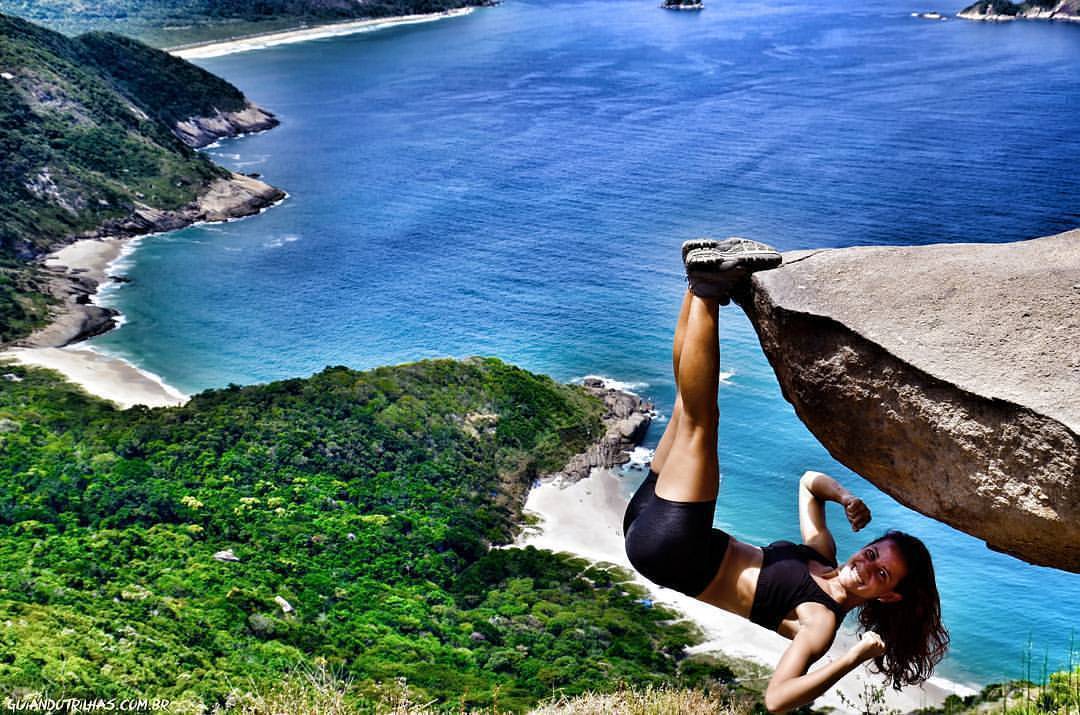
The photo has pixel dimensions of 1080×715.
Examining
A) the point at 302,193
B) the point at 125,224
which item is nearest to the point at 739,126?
the point at 302,193

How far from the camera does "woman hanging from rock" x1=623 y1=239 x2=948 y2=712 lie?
20.6 ft

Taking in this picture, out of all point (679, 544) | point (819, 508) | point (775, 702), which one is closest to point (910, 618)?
point (819, 508)

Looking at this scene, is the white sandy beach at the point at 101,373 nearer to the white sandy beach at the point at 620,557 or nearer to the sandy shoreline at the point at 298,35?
the white sandy beach at the point at 620,557

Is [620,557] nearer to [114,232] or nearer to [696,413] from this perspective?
[696,413]

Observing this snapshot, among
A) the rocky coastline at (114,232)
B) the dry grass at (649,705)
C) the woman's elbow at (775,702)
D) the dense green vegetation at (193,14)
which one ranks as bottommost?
the rocky coastline at (114,232)

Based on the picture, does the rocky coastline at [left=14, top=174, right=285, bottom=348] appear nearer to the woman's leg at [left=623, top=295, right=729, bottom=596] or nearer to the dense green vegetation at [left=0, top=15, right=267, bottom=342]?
the dense green vegetation at [left=0, top=15, right=267, bottom=342]

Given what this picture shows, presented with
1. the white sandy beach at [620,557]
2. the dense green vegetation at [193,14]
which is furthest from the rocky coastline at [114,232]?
the dense green vegetation at [193,14]

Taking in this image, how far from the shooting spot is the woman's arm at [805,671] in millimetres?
5820

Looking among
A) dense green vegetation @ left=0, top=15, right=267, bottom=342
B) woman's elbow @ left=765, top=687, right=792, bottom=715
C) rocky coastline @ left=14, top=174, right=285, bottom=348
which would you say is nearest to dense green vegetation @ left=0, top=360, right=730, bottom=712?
rocky coastline @ left=14, top=174, right=285, bottom=348

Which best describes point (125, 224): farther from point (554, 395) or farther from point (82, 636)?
point (82, 636)

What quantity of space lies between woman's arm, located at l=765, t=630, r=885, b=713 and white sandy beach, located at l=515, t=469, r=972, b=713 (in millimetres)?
15720

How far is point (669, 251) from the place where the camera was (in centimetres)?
5497

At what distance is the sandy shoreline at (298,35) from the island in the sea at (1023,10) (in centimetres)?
6850

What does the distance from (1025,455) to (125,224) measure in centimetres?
6137
